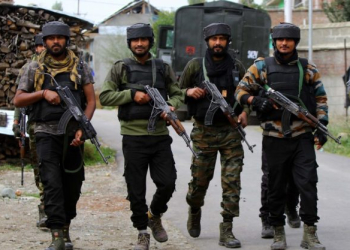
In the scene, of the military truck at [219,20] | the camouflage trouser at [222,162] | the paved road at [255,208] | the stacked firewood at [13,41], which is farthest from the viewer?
the military truck at [219,20]

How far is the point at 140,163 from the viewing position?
727 centimetres

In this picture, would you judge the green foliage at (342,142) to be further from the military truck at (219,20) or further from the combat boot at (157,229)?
the combat boot at (157,229)

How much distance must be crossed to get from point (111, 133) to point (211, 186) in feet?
32.8

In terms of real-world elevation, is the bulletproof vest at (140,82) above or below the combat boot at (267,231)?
above

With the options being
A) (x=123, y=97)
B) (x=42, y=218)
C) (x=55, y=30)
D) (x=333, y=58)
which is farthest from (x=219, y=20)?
(x=55, y=30)

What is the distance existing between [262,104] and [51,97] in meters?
1.87

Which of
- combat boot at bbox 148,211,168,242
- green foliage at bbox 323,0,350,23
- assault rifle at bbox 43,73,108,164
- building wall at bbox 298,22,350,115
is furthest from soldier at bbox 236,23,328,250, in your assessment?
green foliage at bbox 323,0,350,23

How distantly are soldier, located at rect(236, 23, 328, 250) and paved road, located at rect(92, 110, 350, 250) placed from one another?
450 millimetres

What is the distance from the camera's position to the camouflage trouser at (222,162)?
762 cm

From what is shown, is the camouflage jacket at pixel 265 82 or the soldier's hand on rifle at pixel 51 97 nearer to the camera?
the soldier's hand on rifle at pixel 51 97

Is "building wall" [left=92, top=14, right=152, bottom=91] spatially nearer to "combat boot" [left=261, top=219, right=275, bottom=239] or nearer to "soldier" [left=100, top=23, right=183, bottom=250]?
"combat boot" [left=261, top=219, right=275, bottom=239]

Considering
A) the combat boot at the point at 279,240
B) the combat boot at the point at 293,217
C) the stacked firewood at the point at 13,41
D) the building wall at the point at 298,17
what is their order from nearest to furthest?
the combat boot at the point at 279,240, the combat boot at the point at 293,217, the stacked firewood at the point at 13,41, the building wall at the point at 298,17

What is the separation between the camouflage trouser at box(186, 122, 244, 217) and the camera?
25.0 feet

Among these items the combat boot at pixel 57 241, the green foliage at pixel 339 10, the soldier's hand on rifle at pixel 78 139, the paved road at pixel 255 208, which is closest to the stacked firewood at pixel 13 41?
the paved road at pixel 255 208
